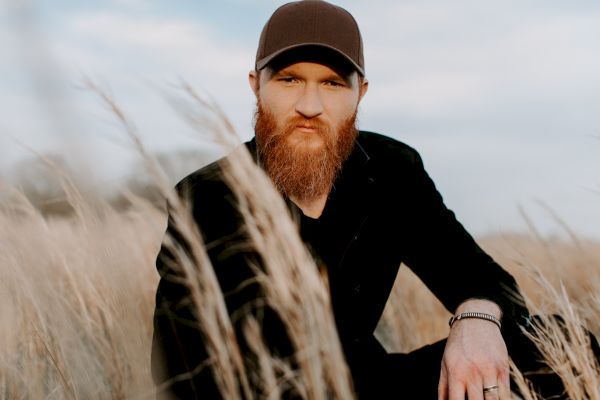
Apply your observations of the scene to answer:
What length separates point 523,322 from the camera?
5.90 feet

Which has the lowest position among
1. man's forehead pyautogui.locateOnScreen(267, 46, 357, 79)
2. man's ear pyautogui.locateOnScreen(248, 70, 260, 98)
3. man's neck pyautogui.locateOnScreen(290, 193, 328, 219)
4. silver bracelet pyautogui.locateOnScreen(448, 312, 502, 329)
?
silver bracelet pyautogui.locateOnScreen(448, 312, 502, 329)

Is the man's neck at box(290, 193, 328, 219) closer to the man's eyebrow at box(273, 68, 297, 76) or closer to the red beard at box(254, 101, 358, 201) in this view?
the red beard at box(254, 101, 358, 201)

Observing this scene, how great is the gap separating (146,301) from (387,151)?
99 centimetres

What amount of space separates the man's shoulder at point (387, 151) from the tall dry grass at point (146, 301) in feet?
1.67

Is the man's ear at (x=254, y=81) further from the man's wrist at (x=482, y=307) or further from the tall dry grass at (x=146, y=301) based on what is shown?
the man's wrist at (x=482, y=307)

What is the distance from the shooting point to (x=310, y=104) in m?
1.99

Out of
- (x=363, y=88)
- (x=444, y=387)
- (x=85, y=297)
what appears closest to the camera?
(x=444, y=387)

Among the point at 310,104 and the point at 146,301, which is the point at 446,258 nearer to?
the point at 310,104

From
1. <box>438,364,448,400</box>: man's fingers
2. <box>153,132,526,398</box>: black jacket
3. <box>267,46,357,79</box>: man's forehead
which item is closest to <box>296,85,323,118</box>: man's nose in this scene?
<box>267,46,357,79</box>: man's forehead

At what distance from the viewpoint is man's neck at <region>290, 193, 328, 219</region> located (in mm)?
2129

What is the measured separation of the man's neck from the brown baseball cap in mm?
441

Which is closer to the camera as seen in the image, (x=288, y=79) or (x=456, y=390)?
(x=456, y=390)

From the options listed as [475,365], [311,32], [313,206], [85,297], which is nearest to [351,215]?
[313,206]

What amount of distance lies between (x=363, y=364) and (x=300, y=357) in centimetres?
76
